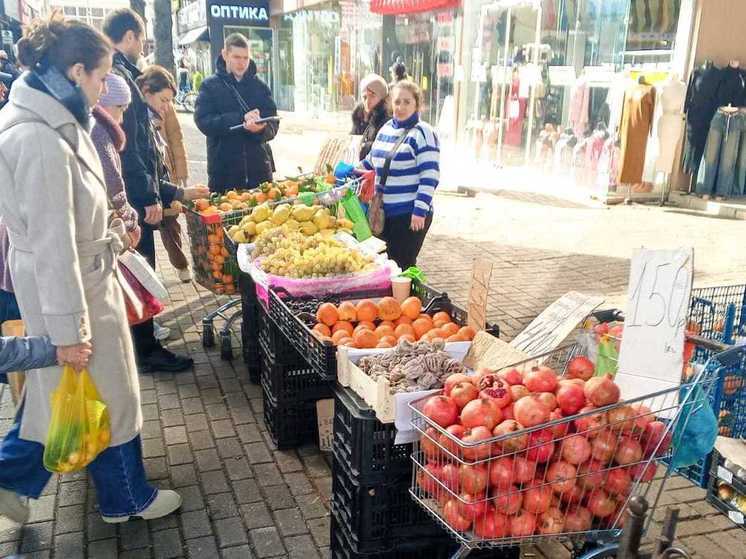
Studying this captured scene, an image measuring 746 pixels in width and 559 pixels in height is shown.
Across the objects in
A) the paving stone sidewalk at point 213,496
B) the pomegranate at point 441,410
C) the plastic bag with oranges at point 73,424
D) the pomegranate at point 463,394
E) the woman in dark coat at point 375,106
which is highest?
the woman in dark coat at point 375,106

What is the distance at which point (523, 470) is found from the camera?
2.08 metres

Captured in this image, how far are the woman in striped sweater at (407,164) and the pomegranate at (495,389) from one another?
3009 millimetres

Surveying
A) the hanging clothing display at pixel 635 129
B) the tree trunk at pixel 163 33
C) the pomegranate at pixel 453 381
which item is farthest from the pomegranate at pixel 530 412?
the tree trunk at pixel 163 33

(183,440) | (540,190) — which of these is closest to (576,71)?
(540,190)

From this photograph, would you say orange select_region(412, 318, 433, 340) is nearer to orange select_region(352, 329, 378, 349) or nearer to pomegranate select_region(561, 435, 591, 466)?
orange select_region(352, 329, 378, 349)

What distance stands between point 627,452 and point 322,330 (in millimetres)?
1424

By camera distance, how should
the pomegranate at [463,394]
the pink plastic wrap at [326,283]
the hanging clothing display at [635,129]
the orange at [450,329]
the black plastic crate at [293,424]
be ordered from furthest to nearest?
the hanging clothing display at [635,129], the black plastic crate at [293,424], the pink plastic wrap at [326,283], the orange at [450,329], the pomegranate at [463,394]

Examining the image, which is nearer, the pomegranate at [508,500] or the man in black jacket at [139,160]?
the pomegranate at [508,500]

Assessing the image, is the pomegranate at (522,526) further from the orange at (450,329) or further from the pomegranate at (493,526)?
the orange at (450,329)

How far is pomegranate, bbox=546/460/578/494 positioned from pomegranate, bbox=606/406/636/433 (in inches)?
7.2

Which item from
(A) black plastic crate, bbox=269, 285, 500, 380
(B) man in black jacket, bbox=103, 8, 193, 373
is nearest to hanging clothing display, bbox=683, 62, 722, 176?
(B) man in black jacket, bbox=103, 8, 193, 373

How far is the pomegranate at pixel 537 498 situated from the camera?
6.85 ft

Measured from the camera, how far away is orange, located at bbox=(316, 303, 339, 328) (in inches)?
125

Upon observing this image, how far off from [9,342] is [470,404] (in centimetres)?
170
